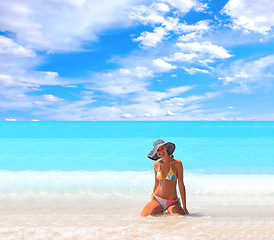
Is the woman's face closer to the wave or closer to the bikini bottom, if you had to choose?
the bikini bottom

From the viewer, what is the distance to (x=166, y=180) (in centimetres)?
392

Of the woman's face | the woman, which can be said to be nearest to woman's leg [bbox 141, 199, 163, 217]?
the woman

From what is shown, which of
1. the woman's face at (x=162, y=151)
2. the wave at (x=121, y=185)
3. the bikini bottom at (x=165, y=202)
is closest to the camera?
the woman's face at (x=162, y=151)

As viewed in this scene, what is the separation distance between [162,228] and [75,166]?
365 inches

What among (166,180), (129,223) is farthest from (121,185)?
(129,223)

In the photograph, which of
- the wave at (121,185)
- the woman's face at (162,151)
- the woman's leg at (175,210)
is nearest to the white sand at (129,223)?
the woman's leg at (175,210)

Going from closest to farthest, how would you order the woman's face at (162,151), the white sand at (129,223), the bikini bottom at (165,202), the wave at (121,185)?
the white sand at (129,223) < the woman's face at (162,151) < the bikini bottom at (165,202) < the wave at (121,185)

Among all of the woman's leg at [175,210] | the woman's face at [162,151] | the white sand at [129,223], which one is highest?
the woman's face at [162,151]

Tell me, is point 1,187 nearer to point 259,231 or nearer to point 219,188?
point 219,188

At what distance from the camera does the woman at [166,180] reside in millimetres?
3809

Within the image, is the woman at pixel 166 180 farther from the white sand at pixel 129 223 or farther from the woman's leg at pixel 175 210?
the white sand at pixel 129 223

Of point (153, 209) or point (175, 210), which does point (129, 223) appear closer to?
point (153, 209)

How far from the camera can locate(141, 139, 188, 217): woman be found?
12.5ft

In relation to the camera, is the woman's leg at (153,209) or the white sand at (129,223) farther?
the woman's leg at (153,209)
